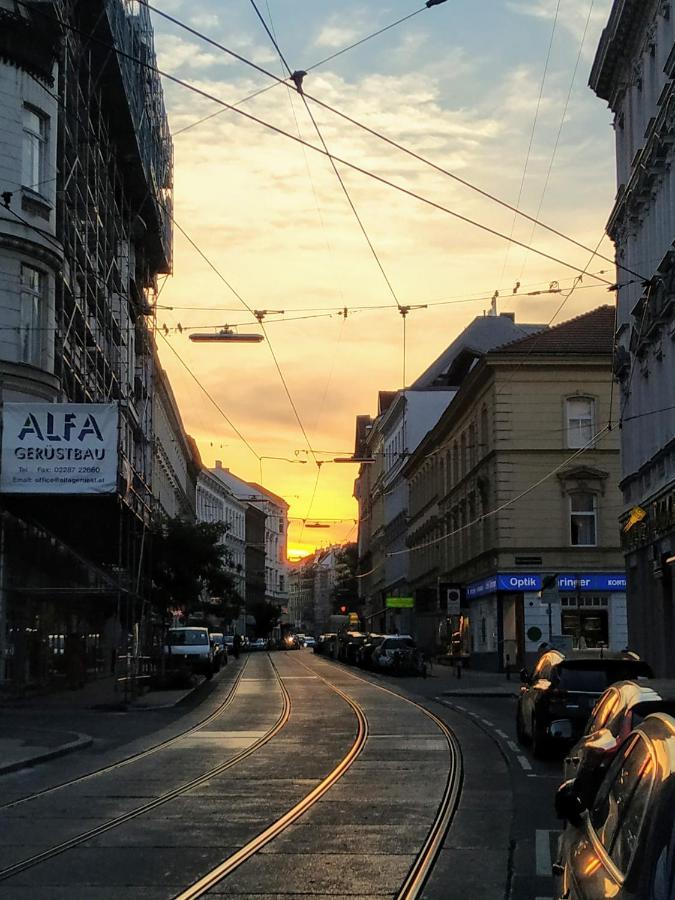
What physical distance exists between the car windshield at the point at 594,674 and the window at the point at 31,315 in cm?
1725

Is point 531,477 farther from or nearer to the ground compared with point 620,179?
nearer to the ground

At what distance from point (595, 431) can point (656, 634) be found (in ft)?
62.4

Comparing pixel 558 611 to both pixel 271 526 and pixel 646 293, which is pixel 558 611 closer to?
pixel 646 293

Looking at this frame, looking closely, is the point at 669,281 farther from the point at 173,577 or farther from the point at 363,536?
the point at 363,536

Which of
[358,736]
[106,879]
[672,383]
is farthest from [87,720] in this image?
[106,879]

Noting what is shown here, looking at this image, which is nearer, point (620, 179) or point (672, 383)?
point (672, 383)

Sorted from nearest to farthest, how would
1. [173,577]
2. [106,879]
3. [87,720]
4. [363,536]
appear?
[106,879]
[87,720]
[173,577]
[363,536]

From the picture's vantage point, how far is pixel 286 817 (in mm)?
11719

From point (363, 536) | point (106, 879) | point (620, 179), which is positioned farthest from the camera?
point (363, 536)

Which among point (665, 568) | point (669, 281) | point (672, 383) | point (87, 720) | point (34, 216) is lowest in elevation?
point (87, 720)

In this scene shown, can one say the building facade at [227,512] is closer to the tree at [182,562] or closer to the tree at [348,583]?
the tree at [348,583]

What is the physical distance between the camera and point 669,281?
27.2 m

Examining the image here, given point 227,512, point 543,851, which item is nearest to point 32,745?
point 543,851

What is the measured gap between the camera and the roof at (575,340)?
4856 centimetres
